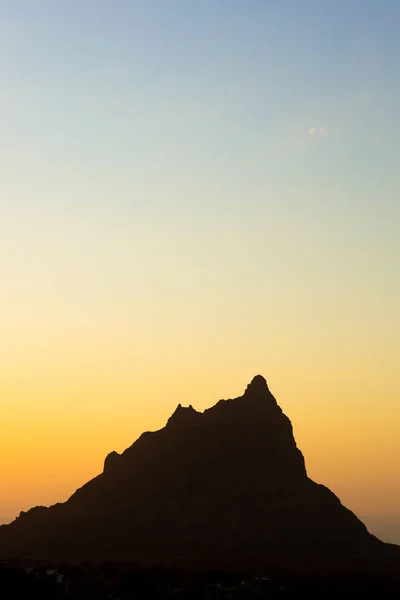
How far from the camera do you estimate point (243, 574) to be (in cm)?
14612

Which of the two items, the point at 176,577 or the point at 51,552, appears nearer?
the point at 176,577

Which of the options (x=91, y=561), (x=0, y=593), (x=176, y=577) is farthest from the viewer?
(x=91, y=561)

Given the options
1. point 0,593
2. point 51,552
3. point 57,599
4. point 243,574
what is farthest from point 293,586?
point 51,552

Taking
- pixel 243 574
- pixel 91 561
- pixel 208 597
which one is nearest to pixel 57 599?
pixel 208 597

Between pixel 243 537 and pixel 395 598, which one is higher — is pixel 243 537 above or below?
above

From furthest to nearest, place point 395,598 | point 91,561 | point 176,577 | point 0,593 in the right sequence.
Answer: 1. point 91,561
2. point 176,577
3. point 395,598
4. point 0,593

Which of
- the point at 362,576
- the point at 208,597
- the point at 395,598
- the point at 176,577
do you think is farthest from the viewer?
the point at 362,576

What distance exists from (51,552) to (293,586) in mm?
84522

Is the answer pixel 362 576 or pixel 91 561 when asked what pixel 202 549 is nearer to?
pixel 91 561

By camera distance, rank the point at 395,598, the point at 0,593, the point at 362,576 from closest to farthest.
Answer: the point at 0,593 < the point at 395,598 < the point at 362,576

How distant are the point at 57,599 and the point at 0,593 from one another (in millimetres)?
9423

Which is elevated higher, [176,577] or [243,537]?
[243,537]

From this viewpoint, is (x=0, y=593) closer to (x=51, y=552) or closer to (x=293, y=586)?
(x=293, y=586)

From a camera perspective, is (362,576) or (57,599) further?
(362,576)
